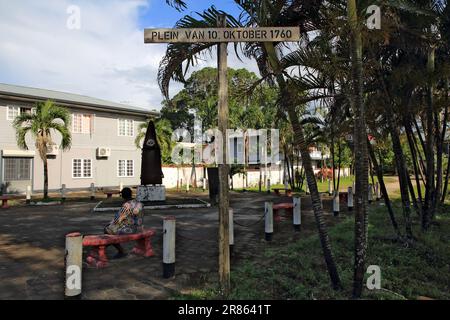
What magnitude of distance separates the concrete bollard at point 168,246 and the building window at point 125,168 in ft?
76.7

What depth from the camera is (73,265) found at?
14.6 feet

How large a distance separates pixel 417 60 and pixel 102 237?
8750 millimetres

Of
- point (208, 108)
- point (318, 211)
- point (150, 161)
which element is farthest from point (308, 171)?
point (208, 108)

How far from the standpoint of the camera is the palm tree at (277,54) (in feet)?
17.1

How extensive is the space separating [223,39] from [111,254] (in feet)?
16.2

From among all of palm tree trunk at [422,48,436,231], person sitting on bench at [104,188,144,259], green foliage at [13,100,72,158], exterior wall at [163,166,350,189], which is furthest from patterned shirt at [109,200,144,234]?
exterior wall at [163,166,350,189]

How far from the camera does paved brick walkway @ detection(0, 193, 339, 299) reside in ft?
17.1

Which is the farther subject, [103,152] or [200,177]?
[200,177]

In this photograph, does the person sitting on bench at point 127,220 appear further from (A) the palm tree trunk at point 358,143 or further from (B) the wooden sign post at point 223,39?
(A) the palm tree trunk at point 358,143

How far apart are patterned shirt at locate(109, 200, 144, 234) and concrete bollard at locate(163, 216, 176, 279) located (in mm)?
1389

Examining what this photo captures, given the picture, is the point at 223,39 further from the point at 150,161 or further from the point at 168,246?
the point at 150,161

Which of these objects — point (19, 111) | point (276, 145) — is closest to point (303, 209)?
point (276, 145)

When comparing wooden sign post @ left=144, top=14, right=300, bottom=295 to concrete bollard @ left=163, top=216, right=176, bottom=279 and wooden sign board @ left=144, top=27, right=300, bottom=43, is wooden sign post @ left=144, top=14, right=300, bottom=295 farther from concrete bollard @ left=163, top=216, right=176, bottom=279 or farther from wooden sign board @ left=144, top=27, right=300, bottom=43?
concrete bollard @ left=163, top=216, right=176, bottom=279
